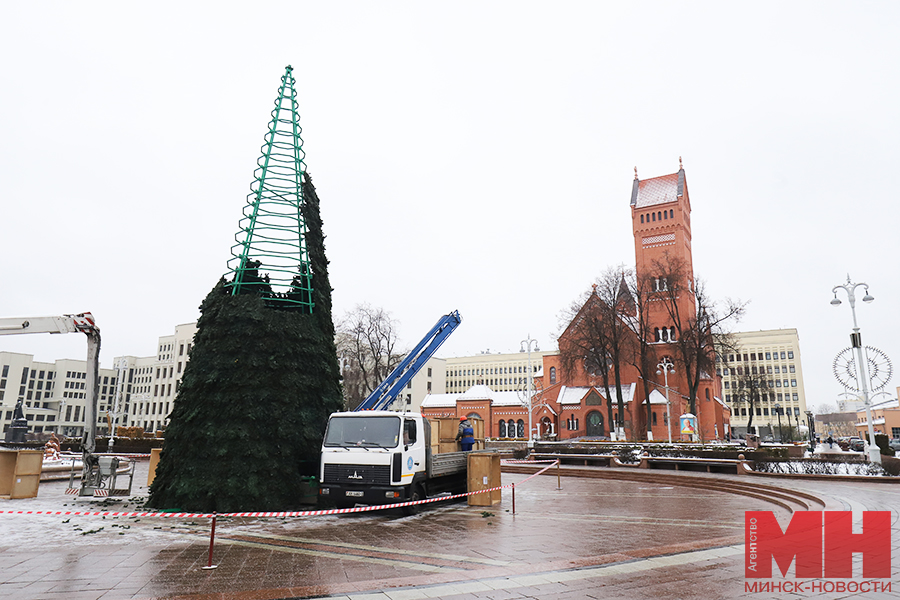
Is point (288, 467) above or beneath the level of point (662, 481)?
above

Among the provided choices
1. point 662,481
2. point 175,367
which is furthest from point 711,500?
point 175,367

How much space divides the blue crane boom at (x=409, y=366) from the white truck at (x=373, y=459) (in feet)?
9.46

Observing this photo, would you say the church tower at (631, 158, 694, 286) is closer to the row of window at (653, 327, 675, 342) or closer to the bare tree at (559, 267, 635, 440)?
the row of window at (653, 327, 675, 342)

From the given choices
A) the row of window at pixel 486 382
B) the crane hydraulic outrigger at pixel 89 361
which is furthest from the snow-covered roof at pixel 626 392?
the row of window at pixel 486 382

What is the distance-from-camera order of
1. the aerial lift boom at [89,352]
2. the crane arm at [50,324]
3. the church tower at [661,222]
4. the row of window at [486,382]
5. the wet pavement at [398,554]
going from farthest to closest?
the row of window at [486,382] < the church tower at [661,222] < the aerial lift boom at [89,352] < the crane arm at [50,324] < the wet pavement at [398,554]

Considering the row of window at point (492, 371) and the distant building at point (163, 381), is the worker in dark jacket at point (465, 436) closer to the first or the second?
the distant building at point (163, 381)

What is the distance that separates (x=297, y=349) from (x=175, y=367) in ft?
258

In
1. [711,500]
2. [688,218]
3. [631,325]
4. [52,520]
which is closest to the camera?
[52,520]

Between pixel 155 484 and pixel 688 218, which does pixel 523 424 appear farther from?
pixel 155 484

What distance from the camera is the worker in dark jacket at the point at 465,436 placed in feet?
54.1

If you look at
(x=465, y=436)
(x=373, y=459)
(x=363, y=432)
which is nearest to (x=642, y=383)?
(x=465, y=436)

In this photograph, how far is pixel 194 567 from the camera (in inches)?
276
